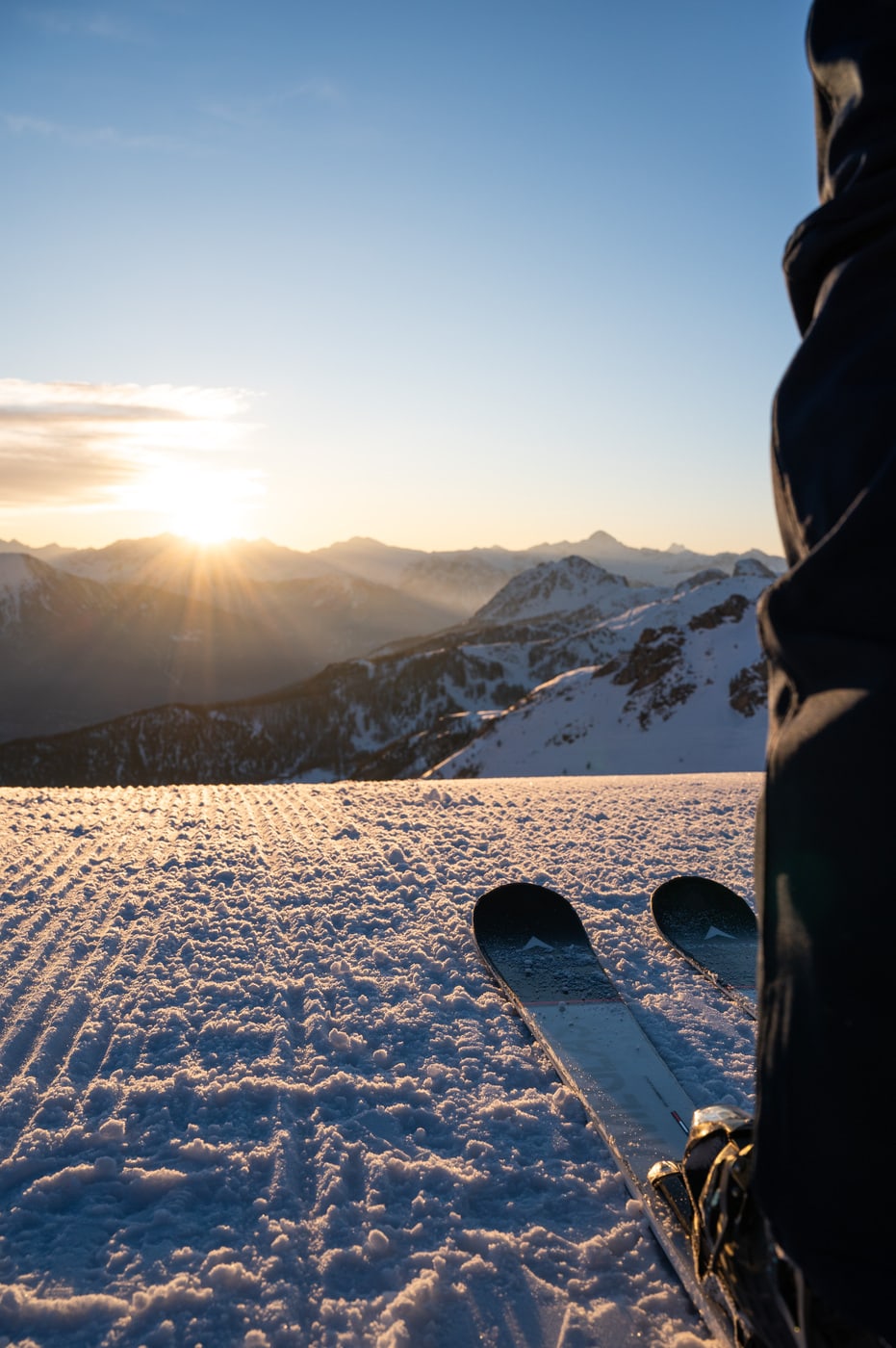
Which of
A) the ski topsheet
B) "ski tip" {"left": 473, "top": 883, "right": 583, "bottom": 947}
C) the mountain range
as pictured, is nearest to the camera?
the ski topsheet

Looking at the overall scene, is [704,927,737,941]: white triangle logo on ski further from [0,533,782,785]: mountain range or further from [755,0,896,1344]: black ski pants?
[0,533,782,785]: mountain range

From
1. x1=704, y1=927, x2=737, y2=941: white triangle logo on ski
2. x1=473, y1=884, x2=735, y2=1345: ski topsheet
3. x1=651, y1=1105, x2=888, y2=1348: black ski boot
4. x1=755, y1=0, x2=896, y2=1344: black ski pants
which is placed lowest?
x1=704, y1=927, x2=737, y2=941: white triangle logo on ski

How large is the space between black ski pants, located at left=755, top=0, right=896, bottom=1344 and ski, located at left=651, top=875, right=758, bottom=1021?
2071 millimetres

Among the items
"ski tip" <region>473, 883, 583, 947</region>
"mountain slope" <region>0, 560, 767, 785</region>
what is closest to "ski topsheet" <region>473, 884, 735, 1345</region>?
"ski tip" <region>473, 883, 583, 947</region>

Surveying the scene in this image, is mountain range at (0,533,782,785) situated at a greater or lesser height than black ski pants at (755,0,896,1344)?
lesser

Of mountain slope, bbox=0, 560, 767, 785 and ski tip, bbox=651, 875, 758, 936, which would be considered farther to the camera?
mountain slope, bbox=0, 560, 767, 785

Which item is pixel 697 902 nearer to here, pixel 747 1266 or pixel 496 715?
pixel 747 1266

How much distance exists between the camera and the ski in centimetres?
312

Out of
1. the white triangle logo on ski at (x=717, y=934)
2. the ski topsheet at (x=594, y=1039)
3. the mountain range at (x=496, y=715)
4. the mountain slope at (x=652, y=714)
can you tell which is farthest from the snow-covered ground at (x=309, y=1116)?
the mountain range at (x=496, y=715)

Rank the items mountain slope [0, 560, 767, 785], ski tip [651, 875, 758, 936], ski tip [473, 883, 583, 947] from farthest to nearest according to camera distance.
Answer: mountain slope [0, 560, 767, 785], ski tip [651, 875, 758, 936], ski tip [473, 883, 583, 947]

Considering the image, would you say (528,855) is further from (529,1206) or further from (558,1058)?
(529,1206)

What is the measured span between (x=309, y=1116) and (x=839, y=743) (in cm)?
194

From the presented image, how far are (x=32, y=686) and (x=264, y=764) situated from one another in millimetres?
131216

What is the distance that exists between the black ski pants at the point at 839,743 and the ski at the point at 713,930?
2.07 m
